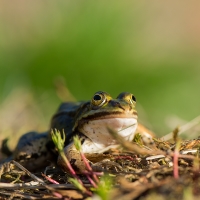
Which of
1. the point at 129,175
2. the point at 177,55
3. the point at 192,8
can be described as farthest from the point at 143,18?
the point at 192,8

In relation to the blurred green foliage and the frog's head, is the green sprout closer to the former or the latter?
the frog's head

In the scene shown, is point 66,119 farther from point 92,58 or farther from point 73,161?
point 92,58

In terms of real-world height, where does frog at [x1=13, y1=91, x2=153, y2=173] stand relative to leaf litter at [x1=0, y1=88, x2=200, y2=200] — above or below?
above

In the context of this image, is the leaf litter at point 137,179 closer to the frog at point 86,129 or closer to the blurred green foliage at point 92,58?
the frog at point 86,129

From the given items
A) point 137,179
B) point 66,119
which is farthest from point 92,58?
point 137,179

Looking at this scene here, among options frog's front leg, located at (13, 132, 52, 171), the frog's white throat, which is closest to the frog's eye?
the frog's white throat

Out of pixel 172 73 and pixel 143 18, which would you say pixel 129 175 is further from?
pixel 143 18

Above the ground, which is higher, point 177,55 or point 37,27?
point 37,27
